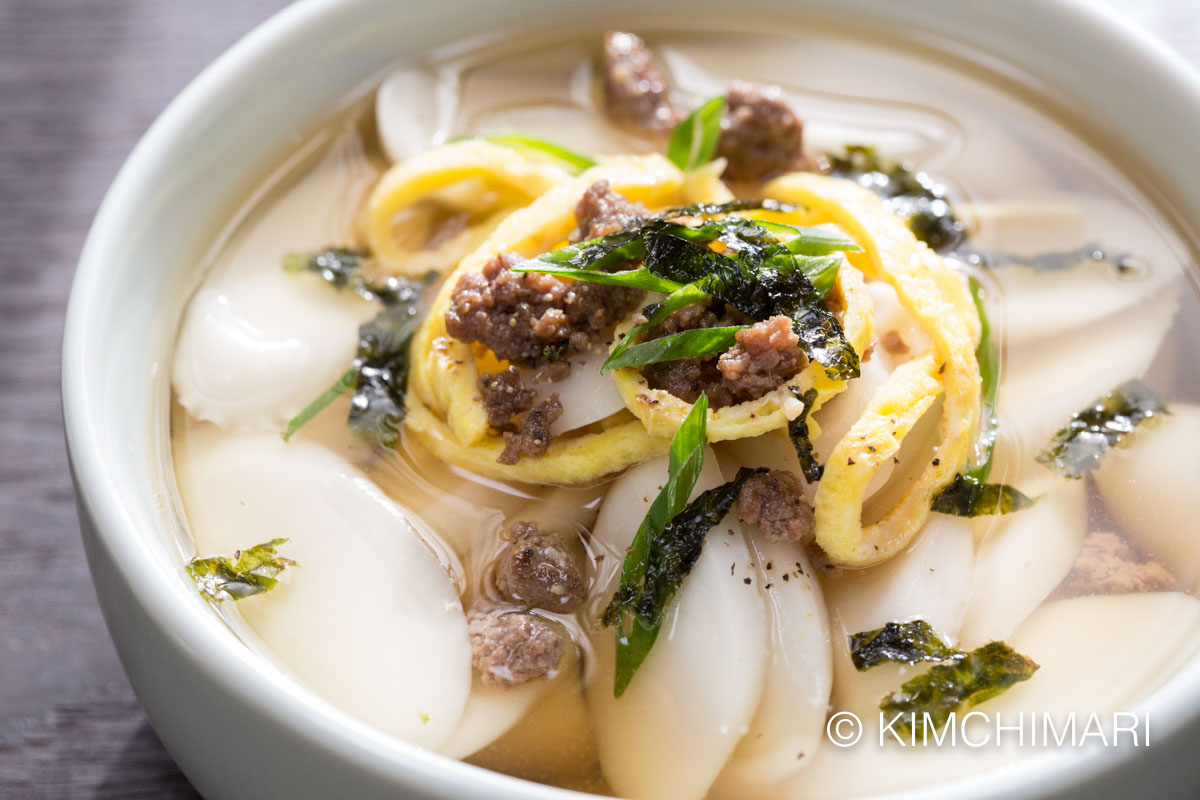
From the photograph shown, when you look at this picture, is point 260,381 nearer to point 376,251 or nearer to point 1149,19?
point 376,251

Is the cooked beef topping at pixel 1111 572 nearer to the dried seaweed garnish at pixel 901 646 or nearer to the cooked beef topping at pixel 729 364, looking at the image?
the dried seaweed garnish at pixel 901 646

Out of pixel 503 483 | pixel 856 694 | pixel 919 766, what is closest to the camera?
pixel 919 766

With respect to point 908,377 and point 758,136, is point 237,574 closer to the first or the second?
point 908,377

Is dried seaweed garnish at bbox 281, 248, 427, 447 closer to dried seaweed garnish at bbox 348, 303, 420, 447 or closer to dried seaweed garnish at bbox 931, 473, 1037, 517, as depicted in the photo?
dried seaweed garnish at bbox 348, 303, 420, 447

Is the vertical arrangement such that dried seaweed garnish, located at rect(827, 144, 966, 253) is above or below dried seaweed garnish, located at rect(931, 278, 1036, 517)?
above

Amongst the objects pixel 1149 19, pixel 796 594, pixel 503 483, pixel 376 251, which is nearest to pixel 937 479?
pixel 796 594

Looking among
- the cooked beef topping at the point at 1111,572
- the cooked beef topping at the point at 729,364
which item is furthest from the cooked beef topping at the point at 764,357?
the cooked beef topping at the point at 1111,572

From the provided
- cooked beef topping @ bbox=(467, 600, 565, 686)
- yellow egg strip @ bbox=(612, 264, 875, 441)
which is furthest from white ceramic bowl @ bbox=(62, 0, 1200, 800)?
yellow egg strip @ bbox=(612, 264, 875, 441)
